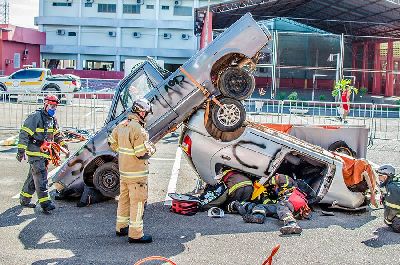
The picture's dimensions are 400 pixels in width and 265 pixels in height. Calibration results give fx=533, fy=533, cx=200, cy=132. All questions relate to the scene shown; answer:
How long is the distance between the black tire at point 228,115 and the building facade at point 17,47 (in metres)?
34.2

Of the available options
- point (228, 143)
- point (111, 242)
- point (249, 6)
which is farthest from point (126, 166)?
point (249, 6)

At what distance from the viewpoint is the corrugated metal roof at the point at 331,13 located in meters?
29.5

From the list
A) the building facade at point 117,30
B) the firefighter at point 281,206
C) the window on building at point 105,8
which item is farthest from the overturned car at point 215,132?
the window on building at point 105,8

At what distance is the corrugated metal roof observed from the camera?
29516 millimetres

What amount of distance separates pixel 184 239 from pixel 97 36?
50.2m

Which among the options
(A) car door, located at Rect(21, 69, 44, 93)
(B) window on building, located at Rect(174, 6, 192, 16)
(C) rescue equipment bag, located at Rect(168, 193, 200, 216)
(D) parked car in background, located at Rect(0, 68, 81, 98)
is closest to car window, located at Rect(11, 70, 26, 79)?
(D) parked car in background, located at Rect(0, 68, 81, 98)

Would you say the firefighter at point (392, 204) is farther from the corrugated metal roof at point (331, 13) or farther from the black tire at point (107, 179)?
the corrugated metal roof at point (331, 13)

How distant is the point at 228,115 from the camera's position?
822cm

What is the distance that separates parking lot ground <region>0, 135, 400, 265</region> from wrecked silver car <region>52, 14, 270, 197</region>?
1.61 feet

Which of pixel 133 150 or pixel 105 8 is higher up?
pixel 105 8

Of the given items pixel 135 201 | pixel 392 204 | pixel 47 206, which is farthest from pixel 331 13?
pixel 135 201

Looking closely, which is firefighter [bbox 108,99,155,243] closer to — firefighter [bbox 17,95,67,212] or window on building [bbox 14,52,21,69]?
firefighter [bbox 17,95,67,212]

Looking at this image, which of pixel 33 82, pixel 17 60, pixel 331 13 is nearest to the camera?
pixel 33 82

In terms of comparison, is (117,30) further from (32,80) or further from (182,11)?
(32,80)
